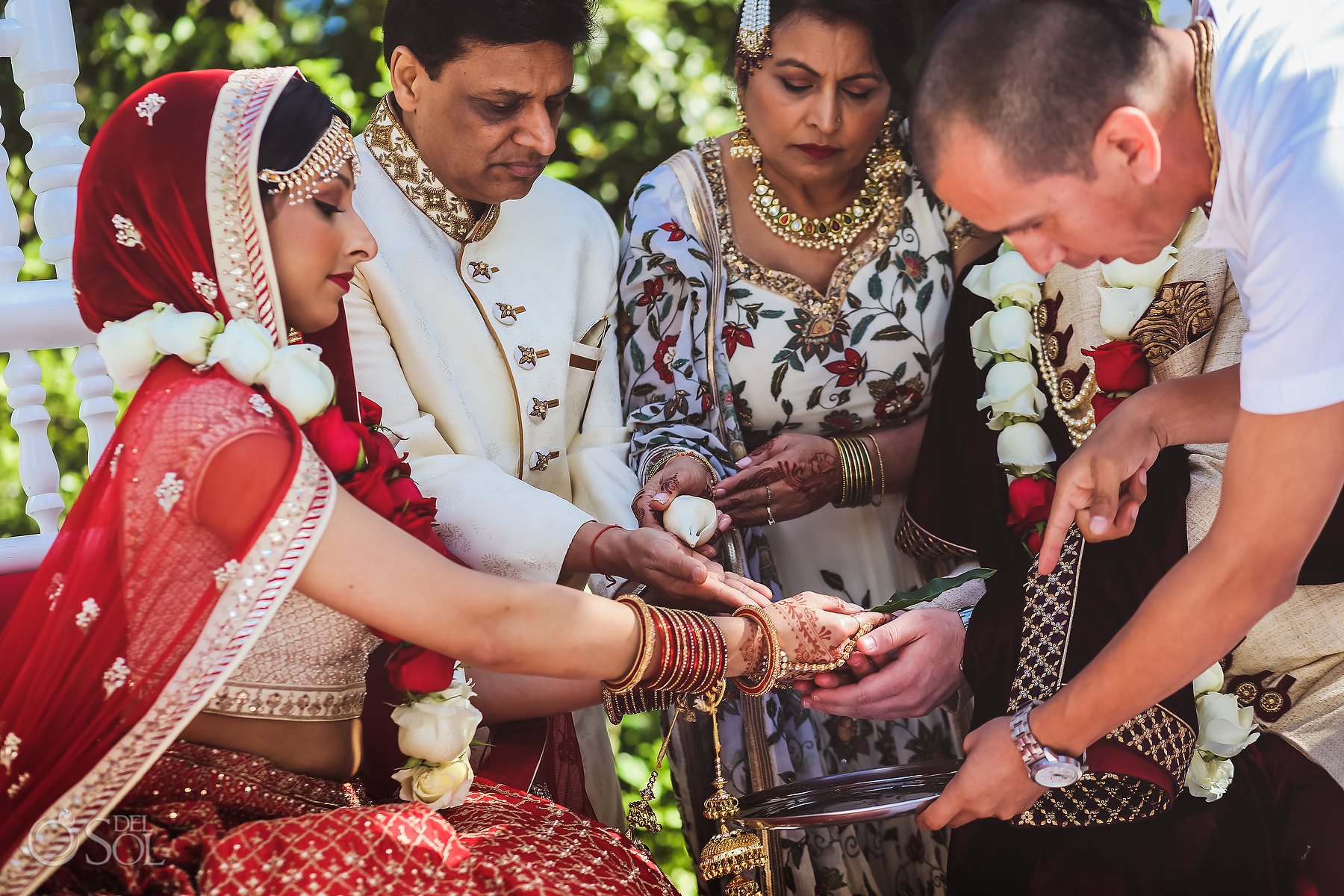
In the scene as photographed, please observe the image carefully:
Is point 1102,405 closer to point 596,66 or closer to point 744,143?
point 744,143

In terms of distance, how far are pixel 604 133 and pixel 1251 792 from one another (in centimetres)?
329

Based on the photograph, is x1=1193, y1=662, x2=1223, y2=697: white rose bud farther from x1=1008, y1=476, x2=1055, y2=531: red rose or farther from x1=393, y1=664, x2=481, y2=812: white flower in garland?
x1=393, y1=664, x2=481, y2=812: white flower in garland

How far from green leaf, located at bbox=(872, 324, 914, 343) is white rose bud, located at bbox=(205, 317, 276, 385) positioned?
1506mm

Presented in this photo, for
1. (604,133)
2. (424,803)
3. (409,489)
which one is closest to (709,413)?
(409,489)

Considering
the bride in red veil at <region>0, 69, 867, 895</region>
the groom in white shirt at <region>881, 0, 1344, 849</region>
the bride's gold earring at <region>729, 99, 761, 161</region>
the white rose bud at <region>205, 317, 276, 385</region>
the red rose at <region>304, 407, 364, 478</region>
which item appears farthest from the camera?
the bride's gold earring at <region>729, 99, 761, 161</region>

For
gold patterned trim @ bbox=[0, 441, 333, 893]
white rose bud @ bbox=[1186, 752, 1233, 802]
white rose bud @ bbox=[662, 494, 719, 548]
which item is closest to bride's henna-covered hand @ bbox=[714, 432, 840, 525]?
white rose bud @ bbox=[662, 494, 719, 548]

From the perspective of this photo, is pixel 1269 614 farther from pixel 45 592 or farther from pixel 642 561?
pixel 45 592

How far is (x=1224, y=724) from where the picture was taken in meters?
2.54

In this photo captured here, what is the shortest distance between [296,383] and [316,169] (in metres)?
0.36

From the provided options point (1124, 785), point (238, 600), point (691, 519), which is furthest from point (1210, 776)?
point (238, 600)

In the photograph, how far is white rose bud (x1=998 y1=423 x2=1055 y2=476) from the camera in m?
2.78

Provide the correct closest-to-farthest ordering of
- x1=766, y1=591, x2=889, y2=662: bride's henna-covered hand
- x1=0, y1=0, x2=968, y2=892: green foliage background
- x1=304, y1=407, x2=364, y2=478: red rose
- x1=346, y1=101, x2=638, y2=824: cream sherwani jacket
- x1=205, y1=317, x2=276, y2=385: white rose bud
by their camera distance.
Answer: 1. x1=205, y1=317, x2=276, y2=385: white rose bud
2. x1=304, y1=407, x2=364, y2=478: red rose
3. x1=766, y1=591, x2=889, y2=662: bride's henna-covered hand
4. x1=346, y1=101, x2=638, y2=824: cream sherwani jacket
5. x1=0, y1=0, x2=968, y2=892: green foliage background

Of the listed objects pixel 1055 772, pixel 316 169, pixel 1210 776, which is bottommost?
pixel 1210 776

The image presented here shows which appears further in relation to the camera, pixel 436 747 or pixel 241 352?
pixel 436 747
